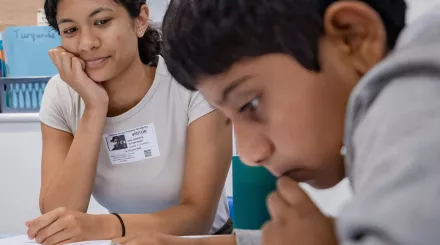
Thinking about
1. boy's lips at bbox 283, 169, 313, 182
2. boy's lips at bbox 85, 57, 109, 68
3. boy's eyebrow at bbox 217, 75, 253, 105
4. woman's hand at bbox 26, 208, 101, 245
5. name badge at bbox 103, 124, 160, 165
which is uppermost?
boy's eyebrow at bbox 217, 75, 253, 105

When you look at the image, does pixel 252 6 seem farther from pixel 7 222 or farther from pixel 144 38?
pixel 7 222

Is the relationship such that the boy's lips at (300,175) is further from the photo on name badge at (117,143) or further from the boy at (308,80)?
the photo on name badge at (117,143)

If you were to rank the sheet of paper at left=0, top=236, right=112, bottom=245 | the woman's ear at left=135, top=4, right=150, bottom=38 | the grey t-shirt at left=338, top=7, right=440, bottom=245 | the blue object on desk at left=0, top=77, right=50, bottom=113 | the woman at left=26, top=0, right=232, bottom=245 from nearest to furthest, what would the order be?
the grey t-shirt at left=338, top=7, right=440, bottom=245 < the sheet of paper at left=0, top=236, right=112, bottom=245 < the woman at left=26, top=0, right=232, bottom=245 < the woman's ear at left=135, top=4, right=150, bottom=38 < the blue object on desk at left=0, top=77, right=50, bottom=113

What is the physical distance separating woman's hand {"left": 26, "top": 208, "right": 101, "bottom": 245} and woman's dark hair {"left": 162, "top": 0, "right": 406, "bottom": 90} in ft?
1.66

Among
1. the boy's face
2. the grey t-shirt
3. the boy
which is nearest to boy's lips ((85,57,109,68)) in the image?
the boy

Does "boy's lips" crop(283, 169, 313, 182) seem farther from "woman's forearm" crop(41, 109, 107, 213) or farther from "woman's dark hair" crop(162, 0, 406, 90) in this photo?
"woman's forearm" crop(41, 109, 107, 213)

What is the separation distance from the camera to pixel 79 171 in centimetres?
112

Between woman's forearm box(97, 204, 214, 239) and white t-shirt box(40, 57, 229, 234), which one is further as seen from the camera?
white t-shirt box(40, 57, 229, 234)

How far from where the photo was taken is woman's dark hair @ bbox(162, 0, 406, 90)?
0.46 meters

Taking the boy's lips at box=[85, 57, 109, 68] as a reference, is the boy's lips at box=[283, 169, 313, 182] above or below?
below

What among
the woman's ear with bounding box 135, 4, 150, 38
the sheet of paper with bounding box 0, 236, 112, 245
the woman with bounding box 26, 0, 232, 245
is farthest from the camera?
the woman's ear with bounding box 135, 4, 150, 38

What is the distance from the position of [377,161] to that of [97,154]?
96 centimetres

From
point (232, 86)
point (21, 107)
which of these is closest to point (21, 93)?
point (21, 107)

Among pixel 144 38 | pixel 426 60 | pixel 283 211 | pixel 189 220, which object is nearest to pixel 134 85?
pixel 144 38
